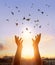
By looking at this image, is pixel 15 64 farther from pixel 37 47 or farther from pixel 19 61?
pixel 37 47

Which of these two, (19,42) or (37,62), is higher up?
(19,42)

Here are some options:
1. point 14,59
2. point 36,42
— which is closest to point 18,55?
point 14,59

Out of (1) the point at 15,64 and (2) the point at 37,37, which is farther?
(2) the point at 37,37

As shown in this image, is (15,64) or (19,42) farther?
(19,42)

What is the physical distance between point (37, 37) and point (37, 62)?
1403 mm

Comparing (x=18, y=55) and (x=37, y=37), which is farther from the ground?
(x=37, y=37)

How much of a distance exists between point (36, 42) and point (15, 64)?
139 centimetres

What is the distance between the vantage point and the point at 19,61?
10852mm

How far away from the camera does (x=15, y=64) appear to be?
1080 centimetres

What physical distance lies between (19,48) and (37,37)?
939 mm

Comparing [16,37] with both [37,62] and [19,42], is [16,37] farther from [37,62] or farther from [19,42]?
[37,62]

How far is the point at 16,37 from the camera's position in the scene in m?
11.9

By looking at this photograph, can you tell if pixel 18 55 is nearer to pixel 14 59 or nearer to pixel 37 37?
pixel 14 59

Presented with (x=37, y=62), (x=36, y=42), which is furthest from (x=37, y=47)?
(x=37, y=62)
